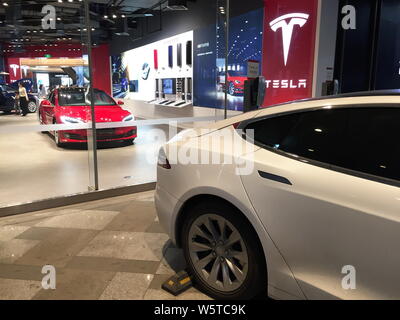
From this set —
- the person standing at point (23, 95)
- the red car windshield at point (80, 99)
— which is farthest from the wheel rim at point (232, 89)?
the person standing at point (23, 95)

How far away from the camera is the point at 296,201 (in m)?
1.77

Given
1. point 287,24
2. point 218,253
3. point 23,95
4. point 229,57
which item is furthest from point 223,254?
point 229,57

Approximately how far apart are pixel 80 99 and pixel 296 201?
3966 millimetres

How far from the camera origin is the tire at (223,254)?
204 centimetres

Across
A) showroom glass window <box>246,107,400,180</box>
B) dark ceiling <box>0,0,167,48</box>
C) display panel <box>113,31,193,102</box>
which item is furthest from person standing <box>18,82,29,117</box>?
showroom glass window <box>246,107,400,180</box>

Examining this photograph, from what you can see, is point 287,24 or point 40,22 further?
point 287,24

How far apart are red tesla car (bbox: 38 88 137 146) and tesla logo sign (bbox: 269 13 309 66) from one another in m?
3.46

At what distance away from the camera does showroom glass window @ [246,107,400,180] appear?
1.64 meters

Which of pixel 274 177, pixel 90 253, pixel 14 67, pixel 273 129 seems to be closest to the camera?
pixel 274 177

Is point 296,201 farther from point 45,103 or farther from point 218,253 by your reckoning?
point 45,103

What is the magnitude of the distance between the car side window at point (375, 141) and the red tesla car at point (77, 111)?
3507 mm

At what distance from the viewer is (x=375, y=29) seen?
24.5 feet
